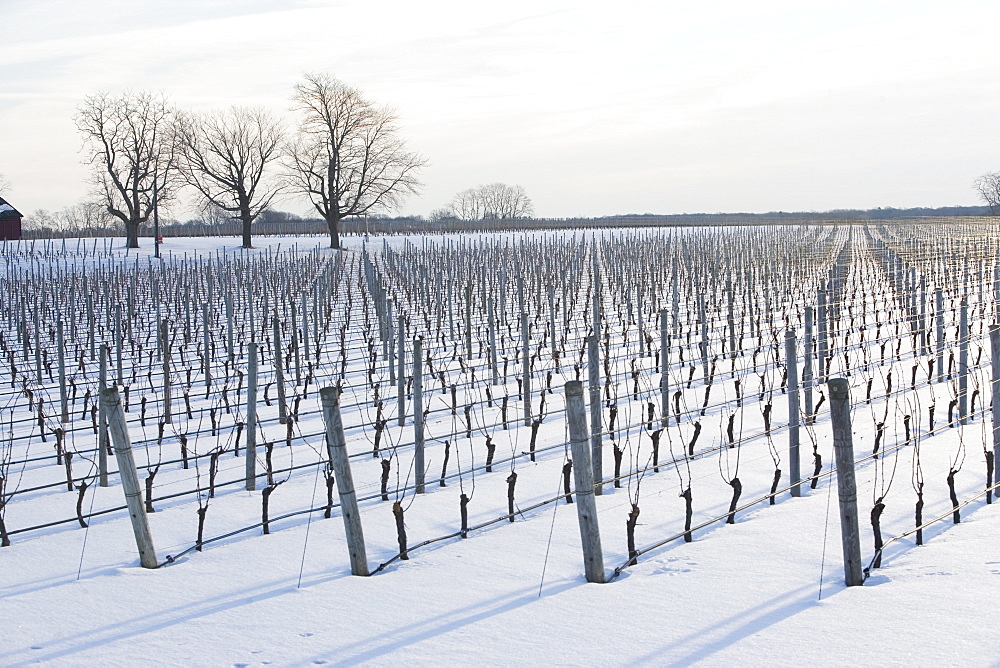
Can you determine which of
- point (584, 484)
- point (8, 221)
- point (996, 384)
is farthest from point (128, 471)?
point (8, 221)

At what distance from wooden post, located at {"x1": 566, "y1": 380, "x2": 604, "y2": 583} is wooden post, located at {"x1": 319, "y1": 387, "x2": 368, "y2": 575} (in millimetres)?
984

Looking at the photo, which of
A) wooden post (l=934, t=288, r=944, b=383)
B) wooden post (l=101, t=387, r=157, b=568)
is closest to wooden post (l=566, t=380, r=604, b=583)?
wooden post (l=101, t=387, r=157, b=568)

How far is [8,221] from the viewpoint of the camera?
37.6 metres

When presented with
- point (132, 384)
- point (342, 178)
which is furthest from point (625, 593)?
point (342, 178)

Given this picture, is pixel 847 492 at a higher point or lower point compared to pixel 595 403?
lower

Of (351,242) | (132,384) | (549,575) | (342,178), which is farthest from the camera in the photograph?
(351,242)

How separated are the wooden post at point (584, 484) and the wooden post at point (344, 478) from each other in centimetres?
98

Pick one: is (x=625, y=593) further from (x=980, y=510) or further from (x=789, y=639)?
(x=980, y=510)

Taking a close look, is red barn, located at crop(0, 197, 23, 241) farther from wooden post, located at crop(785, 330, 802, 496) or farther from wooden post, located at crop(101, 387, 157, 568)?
wooden post, located at crop(785, 330, 802, 496)

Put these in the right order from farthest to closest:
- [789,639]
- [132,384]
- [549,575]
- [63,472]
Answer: [132,384]
[63,472]
[549,575]
[789,639]

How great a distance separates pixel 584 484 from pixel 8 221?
1566 inches

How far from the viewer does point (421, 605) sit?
364 cm

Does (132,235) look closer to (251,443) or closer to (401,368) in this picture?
(401,368)

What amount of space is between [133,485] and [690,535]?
8.57 feet
